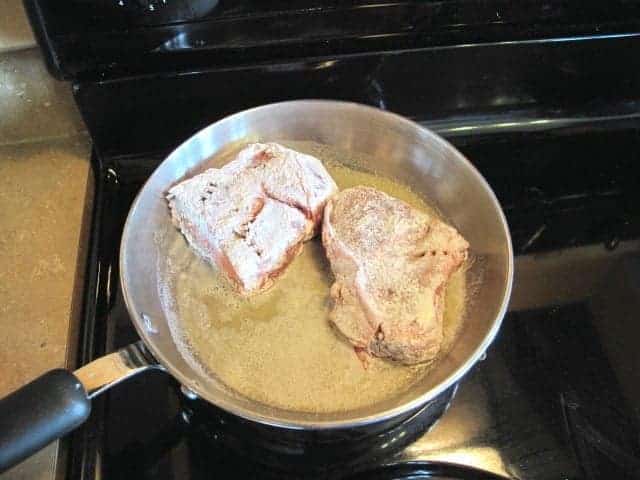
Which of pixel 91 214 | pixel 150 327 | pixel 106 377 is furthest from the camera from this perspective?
pixel 91 214

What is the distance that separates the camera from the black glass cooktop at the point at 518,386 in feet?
2.28

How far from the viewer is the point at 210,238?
0.82 m

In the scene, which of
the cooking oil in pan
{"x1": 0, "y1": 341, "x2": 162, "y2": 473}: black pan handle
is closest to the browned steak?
the cooking oil in pan

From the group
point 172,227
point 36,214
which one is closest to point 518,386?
point 172,227

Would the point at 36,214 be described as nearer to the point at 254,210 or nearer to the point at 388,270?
the point at 254,210

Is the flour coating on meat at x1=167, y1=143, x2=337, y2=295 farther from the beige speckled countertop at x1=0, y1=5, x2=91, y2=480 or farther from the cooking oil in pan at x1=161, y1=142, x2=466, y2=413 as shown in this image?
the beige speckled countertop at x1=0, y1=5, x2=91, y2=480

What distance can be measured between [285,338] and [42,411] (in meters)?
0.31

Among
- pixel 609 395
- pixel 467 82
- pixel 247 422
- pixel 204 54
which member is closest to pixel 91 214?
pixel 204 54

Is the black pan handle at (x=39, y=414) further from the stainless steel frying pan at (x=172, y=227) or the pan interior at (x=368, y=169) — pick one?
the pan interior at (x=368, y=169)

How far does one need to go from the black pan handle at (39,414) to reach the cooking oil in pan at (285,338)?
0.62 ft

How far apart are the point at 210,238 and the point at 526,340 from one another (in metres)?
0.47

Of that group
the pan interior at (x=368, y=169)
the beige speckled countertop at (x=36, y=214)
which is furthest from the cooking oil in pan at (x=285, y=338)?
the beige speckled countertop at (x=36, y=214)

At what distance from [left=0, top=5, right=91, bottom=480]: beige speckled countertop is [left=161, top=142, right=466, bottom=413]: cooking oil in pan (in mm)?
155

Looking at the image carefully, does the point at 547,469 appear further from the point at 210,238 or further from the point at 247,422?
the point at 210,238
